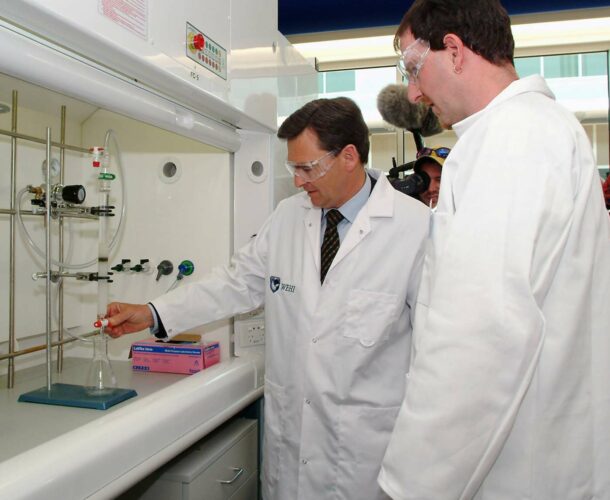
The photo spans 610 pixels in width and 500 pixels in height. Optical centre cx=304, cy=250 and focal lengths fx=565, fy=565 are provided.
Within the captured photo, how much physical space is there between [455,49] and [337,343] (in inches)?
32.1

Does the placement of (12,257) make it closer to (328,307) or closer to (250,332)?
(250,332)

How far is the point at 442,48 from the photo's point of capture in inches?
41.3

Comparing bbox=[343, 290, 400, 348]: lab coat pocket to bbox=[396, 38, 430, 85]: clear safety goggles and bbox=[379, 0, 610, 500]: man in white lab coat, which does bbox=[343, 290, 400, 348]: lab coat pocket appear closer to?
bbox=[379, 0, 610, 500]: man in white lab coat

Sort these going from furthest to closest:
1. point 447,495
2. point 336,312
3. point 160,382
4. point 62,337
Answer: point 62,337
point 160,382
point 336,312
point 447,495

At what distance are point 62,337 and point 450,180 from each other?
1.48 m

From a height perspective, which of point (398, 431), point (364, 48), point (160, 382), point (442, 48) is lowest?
point (160, 382)

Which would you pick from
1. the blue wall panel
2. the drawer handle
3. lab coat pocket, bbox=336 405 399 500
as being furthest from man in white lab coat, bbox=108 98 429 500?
the blue wall panel

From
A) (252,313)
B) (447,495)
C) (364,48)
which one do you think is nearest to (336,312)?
(252,313)

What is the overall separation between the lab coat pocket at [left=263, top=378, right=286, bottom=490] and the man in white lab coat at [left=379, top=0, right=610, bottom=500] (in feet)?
2.45

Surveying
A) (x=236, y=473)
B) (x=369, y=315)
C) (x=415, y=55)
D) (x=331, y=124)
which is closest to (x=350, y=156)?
(x=331, y=124)

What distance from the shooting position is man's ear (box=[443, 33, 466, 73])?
1027mm

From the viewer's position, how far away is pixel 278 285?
5.60ft

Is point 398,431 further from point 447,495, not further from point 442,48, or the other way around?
point 442,48

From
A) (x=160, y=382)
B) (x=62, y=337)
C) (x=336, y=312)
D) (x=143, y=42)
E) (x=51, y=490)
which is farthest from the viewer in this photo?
(x=62, y=337)
